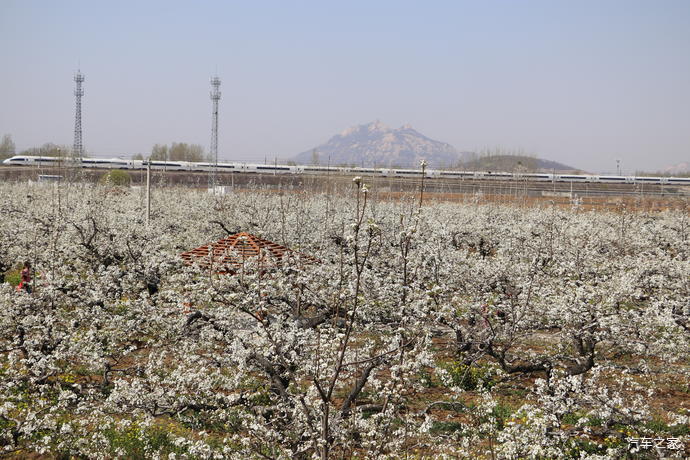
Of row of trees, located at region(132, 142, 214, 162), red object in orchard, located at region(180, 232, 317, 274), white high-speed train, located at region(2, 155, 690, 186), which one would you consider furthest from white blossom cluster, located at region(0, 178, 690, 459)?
row of trees, located at region(132, 142, 214, 162)

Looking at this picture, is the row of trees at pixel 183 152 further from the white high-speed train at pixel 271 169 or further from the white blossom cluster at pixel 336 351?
the white blossom cluster at pixel 336 351

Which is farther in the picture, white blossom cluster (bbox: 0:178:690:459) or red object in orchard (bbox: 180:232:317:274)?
red object in orchard (bbox: 180:232:317:274)

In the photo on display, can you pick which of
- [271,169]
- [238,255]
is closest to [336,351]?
[238,255]

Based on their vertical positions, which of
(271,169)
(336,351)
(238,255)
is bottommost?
(336,351)

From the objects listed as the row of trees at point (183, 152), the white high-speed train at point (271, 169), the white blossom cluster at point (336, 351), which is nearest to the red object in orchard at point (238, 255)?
the white blossom cluster at point (336, 351)

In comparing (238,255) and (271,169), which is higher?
(271,169)

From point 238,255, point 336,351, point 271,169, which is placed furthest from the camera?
point 271,169

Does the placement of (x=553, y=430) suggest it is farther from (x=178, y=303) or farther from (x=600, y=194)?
(x=600, y=194)

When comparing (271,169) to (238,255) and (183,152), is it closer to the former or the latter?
(183,152)

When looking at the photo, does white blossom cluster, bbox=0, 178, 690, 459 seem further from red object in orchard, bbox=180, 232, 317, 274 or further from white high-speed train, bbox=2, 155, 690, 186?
white high-speed train, bbox=2, 155, 690, 186

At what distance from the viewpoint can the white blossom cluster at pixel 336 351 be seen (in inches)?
239

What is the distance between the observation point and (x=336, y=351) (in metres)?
6.07

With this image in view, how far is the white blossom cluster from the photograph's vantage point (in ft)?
19.9

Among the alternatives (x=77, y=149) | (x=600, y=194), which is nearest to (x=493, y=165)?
(x=600, y=194)
